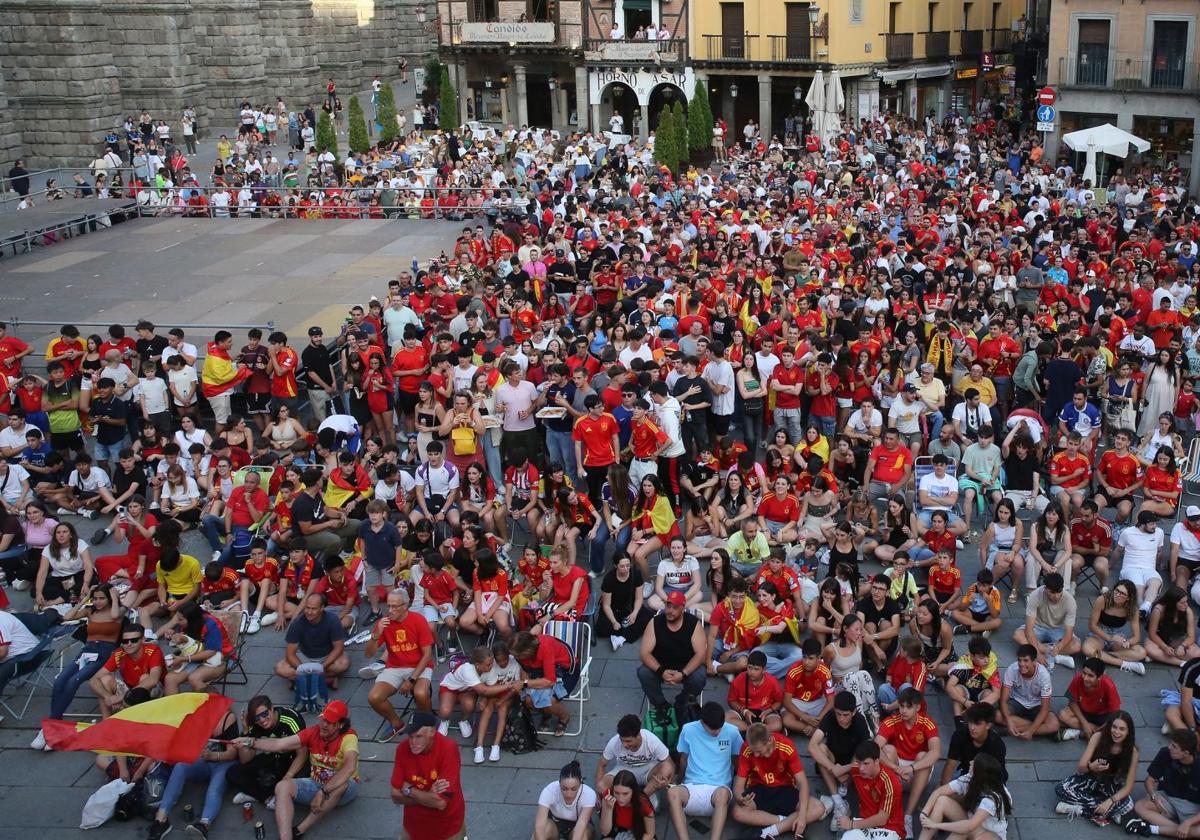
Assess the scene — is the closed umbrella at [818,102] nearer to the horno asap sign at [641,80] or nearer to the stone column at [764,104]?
the stone column at [764,104]

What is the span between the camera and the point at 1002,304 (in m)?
17.4

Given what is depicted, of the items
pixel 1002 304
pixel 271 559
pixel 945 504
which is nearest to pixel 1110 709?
pixel 945 504

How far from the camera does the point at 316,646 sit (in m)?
11.0

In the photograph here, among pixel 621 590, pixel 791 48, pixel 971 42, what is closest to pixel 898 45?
pixel 791 48

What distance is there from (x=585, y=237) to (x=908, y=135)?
57.5 ft

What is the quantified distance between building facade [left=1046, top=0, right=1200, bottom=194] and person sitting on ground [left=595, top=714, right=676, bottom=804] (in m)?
29.6

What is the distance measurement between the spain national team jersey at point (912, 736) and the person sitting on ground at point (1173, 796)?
1.43 meters

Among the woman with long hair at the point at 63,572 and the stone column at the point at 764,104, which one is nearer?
the woman with long hair at the point at 63,572

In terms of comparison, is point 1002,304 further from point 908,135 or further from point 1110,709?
point 908,135

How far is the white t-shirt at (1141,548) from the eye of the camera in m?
11.5

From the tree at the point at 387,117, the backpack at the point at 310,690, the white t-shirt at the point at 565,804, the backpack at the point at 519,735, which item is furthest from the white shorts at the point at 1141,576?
the tree at the point at 387,117

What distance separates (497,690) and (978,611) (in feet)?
14.5

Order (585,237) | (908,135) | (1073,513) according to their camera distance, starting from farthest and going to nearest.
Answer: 1. (908,135)
2. (585,237)
3. (1073,513)

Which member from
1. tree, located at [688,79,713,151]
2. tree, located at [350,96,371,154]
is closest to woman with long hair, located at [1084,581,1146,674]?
tree, located at [350,96,371,154]
